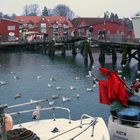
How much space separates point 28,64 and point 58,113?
33.8 m

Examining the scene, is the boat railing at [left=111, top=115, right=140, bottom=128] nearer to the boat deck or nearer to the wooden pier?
the boat deck

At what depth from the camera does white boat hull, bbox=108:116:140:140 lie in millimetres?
10489

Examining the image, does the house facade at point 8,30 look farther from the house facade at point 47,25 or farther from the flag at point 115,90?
the flag at point 115,90

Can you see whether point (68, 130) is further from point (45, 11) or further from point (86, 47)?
point (45, 11)

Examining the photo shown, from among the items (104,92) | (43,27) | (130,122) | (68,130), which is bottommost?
(68,130)

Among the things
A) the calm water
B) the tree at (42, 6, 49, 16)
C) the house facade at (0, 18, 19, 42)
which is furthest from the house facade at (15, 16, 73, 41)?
the calm water

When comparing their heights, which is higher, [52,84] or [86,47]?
[86,47]

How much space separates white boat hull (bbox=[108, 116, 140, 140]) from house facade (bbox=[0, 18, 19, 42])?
81.4m

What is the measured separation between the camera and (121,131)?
1073 centimetres

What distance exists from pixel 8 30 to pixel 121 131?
83212 millimetres

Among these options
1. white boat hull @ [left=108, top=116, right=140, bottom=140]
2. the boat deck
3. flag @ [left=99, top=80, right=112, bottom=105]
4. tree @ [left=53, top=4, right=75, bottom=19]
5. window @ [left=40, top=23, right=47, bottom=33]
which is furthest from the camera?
tree @ [left=53, top=4, right=75, bottom=19]

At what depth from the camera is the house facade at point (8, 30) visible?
A: 91000 mm

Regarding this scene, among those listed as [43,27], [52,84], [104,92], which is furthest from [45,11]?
[104,92]

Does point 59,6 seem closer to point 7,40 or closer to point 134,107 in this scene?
point 7,40
